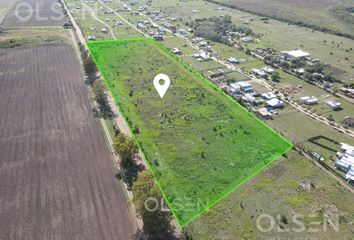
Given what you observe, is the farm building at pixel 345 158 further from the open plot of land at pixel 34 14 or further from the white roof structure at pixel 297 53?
the open plot of land at pixel 34 14

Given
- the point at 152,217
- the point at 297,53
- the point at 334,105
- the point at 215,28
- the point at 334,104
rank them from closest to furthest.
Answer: the point at 152,217 < the point at 334,105 < the point at 334,104 < the point at 297,53 < the point at 215,28

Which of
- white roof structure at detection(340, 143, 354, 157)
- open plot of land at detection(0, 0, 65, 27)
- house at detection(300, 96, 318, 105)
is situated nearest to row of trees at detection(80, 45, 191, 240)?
white roof structure at detection(340, 143, 354, 157)

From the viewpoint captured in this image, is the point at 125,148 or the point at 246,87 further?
the point at 246,87

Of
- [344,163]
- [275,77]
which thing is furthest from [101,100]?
[344,163]

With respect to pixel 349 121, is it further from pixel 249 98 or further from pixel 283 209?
pixel 283 209

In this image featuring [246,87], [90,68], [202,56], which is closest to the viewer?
[246,87]

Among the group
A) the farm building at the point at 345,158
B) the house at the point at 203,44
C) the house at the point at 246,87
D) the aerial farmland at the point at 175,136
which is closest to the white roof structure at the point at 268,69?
the aerial farmland at the point at 175,136

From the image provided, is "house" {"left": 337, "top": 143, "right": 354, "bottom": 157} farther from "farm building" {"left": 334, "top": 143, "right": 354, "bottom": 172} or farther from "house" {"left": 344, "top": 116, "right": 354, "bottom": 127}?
"house" {"left": 344, "top": 116, "right": 354, "bottom": 127}
